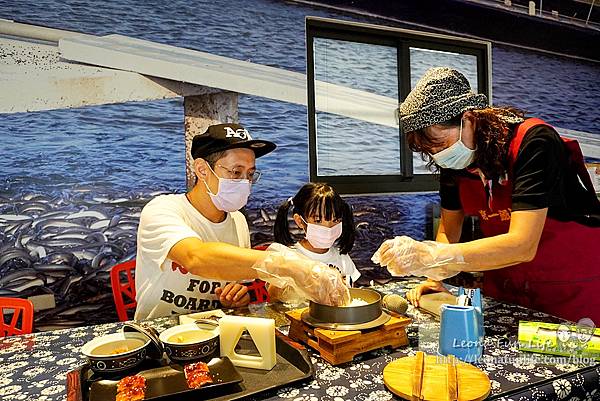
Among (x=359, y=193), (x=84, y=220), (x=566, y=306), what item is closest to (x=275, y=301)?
(x=566, y=306)

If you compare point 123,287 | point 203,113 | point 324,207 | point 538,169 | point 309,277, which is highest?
point 203,113

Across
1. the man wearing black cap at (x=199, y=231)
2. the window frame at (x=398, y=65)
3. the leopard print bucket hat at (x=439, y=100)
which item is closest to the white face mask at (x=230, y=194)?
the man wearing black cap at (x=199, y=231)

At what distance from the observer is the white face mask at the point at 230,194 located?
1.84 metres

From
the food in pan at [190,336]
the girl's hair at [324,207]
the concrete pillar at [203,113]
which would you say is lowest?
the food in pan at [190,336]

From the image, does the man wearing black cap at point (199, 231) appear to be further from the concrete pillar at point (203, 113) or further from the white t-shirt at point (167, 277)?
the concrete pillar at point (203, 113)

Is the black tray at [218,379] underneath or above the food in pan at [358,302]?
underneath

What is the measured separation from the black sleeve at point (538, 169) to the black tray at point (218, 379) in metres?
0.81

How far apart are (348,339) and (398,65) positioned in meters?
2.69

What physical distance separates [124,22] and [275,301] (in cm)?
181

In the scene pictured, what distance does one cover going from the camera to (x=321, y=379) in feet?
3.44

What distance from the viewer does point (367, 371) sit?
1.08 metres

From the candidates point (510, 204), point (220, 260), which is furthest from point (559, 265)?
point (220, 260)

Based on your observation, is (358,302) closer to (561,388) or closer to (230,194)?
(561,388)

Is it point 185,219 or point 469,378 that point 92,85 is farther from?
point 469,378
